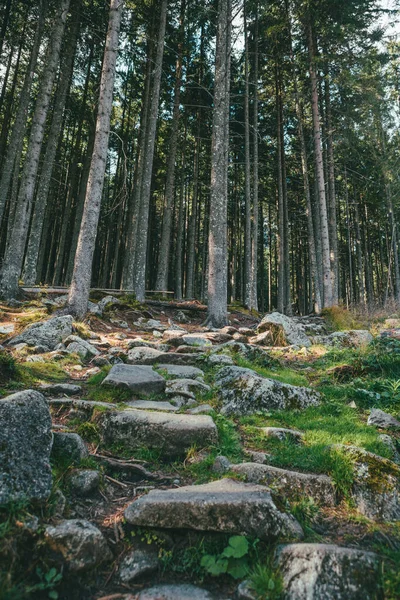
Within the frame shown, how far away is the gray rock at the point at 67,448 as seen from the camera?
8.71 feet

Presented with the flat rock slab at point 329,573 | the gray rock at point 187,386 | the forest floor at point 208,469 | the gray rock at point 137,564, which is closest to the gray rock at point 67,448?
the forest floor at point 208,469

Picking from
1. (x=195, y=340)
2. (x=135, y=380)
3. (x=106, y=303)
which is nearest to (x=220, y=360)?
(x=195, y=340)

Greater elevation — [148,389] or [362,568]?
[148,389]

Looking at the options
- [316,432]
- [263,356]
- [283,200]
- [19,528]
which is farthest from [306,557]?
[283,200]

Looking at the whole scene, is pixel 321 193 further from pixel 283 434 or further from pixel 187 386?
pixel 283 434

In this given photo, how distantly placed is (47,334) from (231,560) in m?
5.58

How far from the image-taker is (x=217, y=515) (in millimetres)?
2047

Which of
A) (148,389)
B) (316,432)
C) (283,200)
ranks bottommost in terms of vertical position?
(316,432)

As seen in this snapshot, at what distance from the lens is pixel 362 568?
175cm

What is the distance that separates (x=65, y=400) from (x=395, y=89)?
103ft

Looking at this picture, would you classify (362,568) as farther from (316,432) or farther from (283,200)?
(283,200)

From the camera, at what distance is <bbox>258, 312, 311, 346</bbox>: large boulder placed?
8.63 m

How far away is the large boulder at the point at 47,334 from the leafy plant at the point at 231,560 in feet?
16.6

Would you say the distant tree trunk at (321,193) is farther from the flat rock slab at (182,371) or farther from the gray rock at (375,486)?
the gray rock at (375,486)
